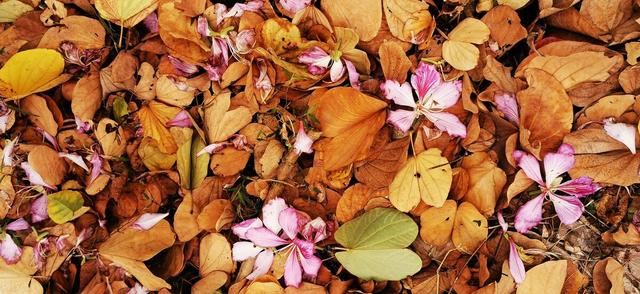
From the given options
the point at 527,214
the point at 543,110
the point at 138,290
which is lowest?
the point at 138,290

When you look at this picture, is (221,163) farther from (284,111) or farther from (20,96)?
(20,96)

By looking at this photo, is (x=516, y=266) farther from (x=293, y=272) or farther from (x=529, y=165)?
(x=293, y=272)

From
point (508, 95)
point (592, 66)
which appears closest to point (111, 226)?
point (508, 95)

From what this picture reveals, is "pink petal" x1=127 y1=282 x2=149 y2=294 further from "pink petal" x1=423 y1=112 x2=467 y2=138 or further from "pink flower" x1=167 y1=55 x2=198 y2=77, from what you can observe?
"pink petal" x1=423 y1=112 x2=467 y2=138

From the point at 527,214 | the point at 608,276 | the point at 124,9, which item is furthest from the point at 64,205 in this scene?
the point at 608,276

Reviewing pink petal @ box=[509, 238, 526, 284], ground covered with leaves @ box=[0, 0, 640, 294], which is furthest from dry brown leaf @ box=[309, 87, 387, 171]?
pink petal @ box=[509, 238, 526, 284]

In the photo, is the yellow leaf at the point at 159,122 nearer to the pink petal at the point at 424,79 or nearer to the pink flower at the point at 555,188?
the pink petal at the point at 424,79
